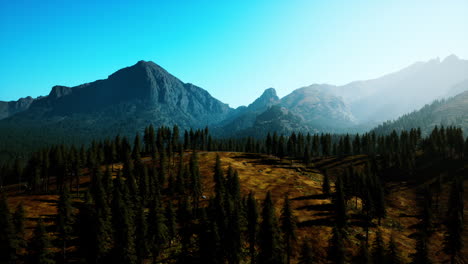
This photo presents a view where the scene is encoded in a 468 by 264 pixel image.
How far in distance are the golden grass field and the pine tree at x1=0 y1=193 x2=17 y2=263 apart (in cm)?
1537

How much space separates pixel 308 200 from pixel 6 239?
8405cm

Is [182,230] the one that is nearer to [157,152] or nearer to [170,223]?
[170,223]

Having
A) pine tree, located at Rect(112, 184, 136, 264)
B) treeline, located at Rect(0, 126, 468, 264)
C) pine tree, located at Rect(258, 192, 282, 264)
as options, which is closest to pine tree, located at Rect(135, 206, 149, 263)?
treeline, located at Rect(0, 126, 468, 264)

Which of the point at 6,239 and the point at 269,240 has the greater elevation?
the point at 6,239

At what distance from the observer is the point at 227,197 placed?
66.1m

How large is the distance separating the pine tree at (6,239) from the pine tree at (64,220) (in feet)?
24.8

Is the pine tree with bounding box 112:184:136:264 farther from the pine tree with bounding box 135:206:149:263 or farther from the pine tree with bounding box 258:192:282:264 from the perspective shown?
the pine tree with bounding box 258:192:282:264

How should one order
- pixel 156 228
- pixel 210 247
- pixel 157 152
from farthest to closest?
pixel 157 152, pixel 156 228, pixel 210 247

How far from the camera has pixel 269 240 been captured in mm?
50062

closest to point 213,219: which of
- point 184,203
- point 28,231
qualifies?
A: point 184,203

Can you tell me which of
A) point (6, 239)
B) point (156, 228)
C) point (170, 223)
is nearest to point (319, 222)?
point (170, 223)

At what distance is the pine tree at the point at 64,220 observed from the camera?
50406 millimetres

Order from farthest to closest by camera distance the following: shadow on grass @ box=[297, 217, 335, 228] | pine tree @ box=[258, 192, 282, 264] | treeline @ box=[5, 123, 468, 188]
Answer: treeline @ box=[5, 123, 468, 188]
shadow on grass @ box=[297, 217, 335, 228]
pine tree @ box=[258, 192, 282, 264]

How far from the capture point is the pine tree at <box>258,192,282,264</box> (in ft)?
160
